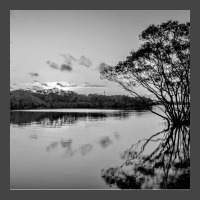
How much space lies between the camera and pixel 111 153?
28.0 feet

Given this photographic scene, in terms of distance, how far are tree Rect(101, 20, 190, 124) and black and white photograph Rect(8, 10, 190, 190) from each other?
0.05 meters

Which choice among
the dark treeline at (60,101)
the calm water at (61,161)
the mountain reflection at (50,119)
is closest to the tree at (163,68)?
the mountain reflection at (50,119)

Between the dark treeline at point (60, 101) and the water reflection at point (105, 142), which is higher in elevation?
the dark treeline at point (60, 101)

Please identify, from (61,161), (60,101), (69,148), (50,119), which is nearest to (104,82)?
(50,119)

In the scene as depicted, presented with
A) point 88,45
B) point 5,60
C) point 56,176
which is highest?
point 88,45

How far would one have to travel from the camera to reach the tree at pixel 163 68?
13938 millimetres

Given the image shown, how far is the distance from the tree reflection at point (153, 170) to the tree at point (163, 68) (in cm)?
588

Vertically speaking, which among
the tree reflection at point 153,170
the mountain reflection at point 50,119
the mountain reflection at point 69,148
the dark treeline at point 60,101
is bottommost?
the tree reflection at point 153,170

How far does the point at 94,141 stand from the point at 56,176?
4557 millimetres

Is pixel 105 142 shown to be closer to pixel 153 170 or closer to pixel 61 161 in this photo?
pixel 61 161

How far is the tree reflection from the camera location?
18.8 feet

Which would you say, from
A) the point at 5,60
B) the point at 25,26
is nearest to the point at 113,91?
the point at 25,26

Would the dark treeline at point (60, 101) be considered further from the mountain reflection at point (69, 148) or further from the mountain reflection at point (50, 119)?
the mountain reflection at point (69, 148)

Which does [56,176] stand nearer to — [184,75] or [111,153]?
[111,153]
